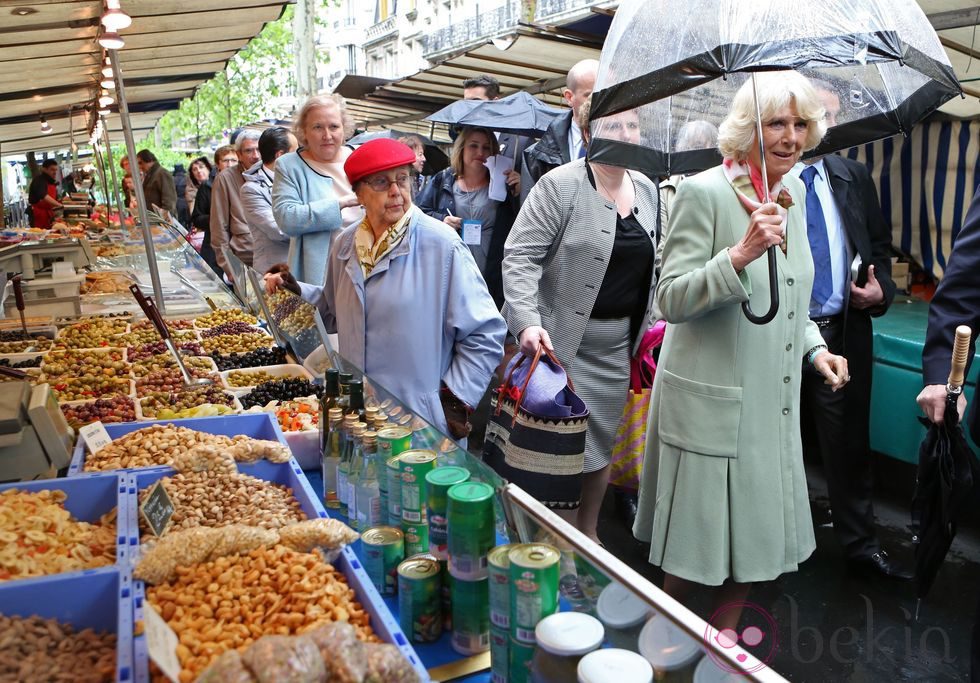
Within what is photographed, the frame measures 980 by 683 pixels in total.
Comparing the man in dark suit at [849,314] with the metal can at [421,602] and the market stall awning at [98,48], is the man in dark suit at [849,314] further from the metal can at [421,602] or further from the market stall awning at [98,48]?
the market stall awning at [98,48]

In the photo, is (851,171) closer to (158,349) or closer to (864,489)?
(864,489)

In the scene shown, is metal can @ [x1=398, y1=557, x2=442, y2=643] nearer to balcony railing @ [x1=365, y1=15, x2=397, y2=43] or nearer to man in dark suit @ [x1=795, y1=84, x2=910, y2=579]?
man in dark suit @ [x1=795, y1=84, x2=910, y2=579]

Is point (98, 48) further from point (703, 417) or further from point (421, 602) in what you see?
point (421, 602)

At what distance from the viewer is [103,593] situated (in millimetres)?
1611

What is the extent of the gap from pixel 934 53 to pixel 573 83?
2.02 metres

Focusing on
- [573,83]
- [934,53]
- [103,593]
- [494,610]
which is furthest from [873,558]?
[103,593]

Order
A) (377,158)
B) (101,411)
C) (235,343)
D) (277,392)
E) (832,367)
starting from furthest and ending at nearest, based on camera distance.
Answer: (235,343) < (277,392) < (101,411) < (377,158) < (832,367)

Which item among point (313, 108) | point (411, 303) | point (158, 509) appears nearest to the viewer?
point (158, 509)

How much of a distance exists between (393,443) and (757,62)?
1.48m

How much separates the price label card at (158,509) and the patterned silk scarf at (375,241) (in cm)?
134

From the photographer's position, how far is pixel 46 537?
1.89 m

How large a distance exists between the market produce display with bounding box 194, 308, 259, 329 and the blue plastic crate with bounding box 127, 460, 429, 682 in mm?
2974

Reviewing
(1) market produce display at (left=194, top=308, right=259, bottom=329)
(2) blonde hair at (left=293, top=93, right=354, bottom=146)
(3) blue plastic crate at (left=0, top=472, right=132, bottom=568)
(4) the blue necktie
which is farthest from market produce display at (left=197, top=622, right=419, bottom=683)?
(1) market produce display at (left=194, top=308, right=259, bottom=329)

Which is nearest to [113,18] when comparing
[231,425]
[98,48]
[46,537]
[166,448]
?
[98,48]
